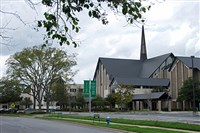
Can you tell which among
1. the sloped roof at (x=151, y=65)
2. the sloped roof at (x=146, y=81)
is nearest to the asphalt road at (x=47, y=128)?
the sloped roof at (x=146, y=81)

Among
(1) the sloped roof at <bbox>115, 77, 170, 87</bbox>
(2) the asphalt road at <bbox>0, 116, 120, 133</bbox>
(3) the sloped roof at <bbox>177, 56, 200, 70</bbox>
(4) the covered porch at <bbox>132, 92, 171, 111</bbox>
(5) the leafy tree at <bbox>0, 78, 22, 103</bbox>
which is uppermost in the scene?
(3) the sloped roof at <bbox>177, 56, 200, 70</bbox>

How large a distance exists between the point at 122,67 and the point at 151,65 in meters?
9.68

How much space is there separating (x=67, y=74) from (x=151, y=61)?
184 feet

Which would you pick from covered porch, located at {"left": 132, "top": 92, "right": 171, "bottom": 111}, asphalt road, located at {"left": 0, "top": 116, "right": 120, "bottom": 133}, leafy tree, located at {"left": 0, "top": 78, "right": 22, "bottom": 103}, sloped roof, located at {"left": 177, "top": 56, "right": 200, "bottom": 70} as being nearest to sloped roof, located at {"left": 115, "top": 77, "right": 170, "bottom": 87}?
covered porch, located at {"left": 132, "top": 92, "right": 171, "bottom": 111}

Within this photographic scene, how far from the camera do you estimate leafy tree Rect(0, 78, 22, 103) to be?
74394 mm

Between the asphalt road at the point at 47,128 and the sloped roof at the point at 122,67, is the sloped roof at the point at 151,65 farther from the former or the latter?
the asphalt road at the point at 47,128

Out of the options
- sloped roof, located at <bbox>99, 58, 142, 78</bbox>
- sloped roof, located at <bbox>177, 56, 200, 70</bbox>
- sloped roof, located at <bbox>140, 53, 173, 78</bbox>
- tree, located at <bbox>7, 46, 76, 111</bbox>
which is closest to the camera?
tree, located at <bbox>7, 46, 76, 111</bbox>

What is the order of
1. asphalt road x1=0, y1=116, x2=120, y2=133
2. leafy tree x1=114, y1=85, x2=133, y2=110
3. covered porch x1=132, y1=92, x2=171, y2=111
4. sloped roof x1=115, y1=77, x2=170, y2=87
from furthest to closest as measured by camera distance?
sloped roof x1=115, y1=77, x2=170, y2=87, covered porch x1=132, y1=92, x2=171, y2=111, leafy tree x1=114, y1=85, x2=133, y2=110, asphalt road x1=0, y1=116, x2=120, y2=133

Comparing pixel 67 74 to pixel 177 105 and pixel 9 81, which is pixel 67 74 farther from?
pixel 177 105

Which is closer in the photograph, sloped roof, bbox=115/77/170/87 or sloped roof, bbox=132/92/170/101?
sloped roof, bbox=132/92/170/101

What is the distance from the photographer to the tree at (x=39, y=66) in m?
72.2

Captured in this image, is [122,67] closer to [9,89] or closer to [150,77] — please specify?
[150,77]

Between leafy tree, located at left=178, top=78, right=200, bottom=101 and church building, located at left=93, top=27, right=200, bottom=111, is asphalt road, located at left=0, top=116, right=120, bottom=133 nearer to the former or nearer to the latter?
church building, located at left=93, top=27, right=200, bottom=111

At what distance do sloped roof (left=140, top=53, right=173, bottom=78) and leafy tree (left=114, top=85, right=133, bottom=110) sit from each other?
27.0 metres
